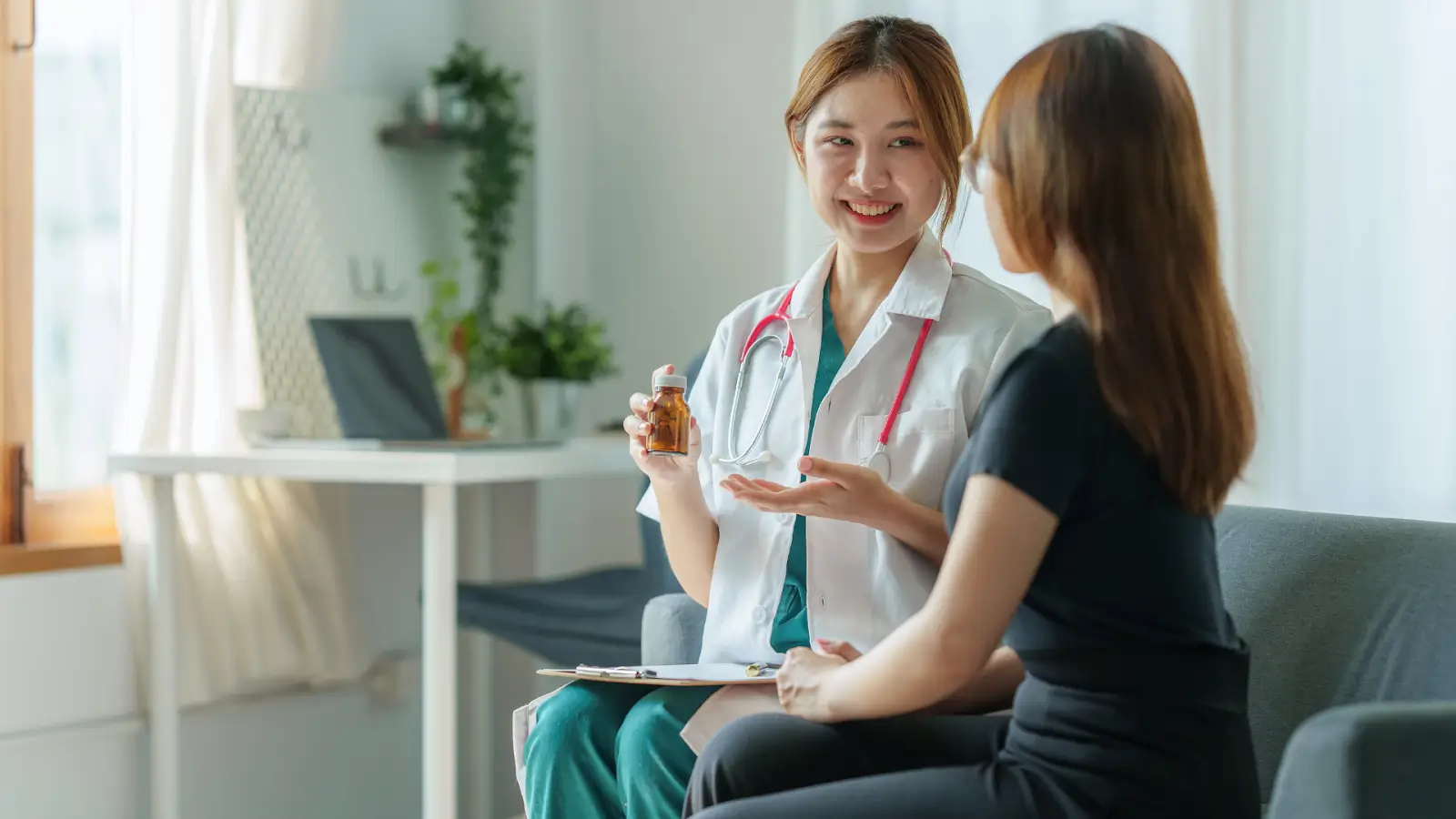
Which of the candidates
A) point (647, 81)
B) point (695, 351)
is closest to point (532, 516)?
point (695, 351)

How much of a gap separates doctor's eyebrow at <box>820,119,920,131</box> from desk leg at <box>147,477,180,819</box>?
1418mm

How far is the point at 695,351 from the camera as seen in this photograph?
10.0ft

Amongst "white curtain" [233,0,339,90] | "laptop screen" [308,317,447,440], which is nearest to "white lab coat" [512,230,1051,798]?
"laptop screen" [308,317,447,440]

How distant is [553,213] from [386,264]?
394 millimetres

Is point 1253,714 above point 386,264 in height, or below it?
below

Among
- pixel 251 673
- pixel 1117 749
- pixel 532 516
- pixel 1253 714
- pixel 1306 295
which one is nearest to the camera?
pixel 1117 749

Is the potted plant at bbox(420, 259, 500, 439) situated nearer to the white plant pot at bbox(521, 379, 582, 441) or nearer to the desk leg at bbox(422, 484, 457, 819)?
the white plant pot at bbox(521, 379, 582, 441)

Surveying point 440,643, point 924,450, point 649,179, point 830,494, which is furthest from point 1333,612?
point 649,179

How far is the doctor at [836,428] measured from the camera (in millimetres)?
1362

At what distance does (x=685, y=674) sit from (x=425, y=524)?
845 mm

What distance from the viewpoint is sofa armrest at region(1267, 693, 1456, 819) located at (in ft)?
2.96

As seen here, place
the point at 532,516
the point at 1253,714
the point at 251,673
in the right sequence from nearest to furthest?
the point at 1253,714, the point at 251,673, the point at 532,516

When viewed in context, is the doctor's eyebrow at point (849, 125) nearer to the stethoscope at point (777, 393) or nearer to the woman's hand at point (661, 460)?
the stethoscope at point (777, 393)

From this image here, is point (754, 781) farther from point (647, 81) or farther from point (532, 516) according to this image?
point (647, 81)
